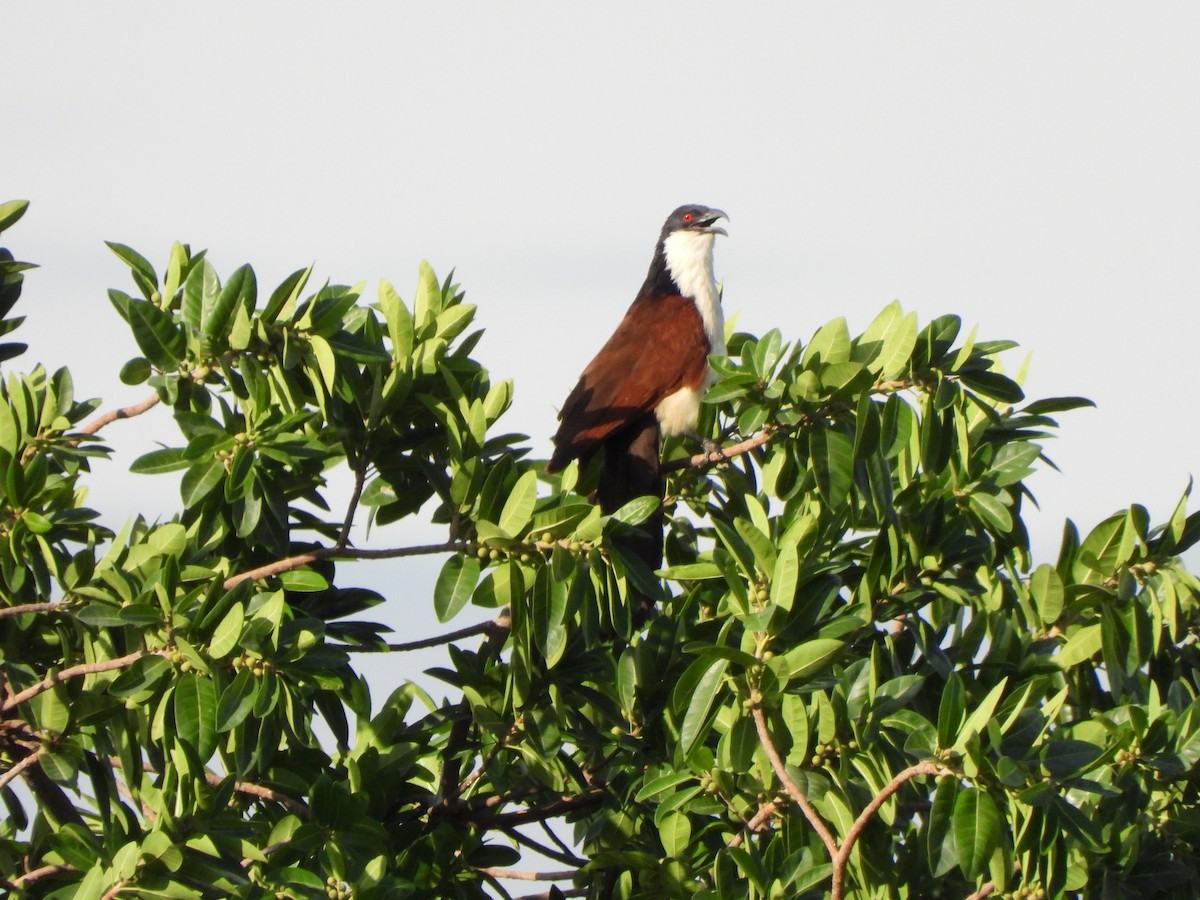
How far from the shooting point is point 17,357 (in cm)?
358

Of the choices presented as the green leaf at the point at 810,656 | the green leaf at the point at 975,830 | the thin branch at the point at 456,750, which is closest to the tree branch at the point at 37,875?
the thin branch at the point at 456,750

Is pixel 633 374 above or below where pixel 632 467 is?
above

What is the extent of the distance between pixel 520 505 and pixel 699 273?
11.1 ft

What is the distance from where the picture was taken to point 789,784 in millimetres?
2523

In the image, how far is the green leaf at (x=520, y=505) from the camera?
2818 mm

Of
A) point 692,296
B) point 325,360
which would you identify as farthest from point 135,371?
point 692,296

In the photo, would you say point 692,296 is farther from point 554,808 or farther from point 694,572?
point 694,572

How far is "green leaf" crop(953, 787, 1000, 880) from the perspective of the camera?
7.47 feet

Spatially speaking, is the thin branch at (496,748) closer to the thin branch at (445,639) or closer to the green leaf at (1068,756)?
the thin branch at (445,639)

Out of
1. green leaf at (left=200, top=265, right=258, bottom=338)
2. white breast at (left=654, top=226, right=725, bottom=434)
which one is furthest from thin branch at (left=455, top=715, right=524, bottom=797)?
white breast at (left=654, top=226, right=725, bottom=434)

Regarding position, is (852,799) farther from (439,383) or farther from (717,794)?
(439,383)

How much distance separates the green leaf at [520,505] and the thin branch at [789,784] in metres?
0.62

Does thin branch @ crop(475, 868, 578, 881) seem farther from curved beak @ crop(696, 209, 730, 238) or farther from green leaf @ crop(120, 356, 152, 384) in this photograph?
curved beak @ crop(696, 209, 730, 238)

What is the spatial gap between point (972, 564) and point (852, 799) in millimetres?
766
